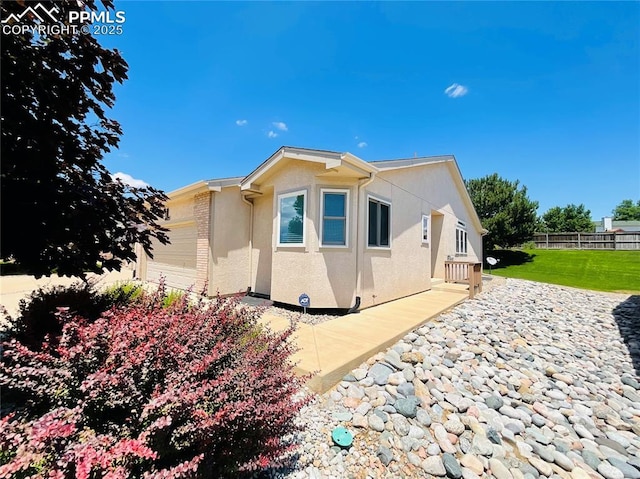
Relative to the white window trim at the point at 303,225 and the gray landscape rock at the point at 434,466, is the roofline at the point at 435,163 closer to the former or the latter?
the white window trim at the point at 303,225

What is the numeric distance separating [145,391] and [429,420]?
3225mm

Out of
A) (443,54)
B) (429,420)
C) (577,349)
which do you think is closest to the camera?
(429,420)

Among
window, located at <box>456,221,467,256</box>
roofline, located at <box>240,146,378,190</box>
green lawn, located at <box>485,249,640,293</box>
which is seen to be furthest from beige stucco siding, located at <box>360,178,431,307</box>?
green lawn, located at <box>485,249,640,293</box>

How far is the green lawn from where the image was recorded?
1587 centimetres

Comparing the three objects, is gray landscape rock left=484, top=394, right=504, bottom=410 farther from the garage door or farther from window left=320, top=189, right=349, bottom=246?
the garage door

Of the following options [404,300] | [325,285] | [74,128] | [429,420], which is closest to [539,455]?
[429,420]

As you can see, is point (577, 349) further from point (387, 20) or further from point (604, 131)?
point (604, 131)

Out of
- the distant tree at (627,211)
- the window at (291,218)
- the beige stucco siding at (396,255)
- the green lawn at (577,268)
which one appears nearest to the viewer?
the window at (291,218)

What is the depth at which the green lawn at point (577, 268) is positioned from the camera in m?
15.9

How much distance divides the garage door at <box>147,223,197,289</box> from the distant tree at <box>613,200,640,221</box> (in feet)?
322

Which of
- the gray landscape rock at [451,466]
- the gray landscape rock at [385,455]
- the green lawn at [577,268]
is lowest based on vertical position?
the gray landscape rock at [451,466]

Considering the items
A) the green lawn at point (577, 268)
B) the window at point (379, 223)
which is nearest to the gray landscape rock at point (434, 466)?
the window at point (379, 223)

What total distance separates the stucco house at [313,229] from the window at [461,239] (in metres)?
2.53

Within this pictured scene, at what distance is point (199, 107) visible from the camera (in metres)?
9.52
